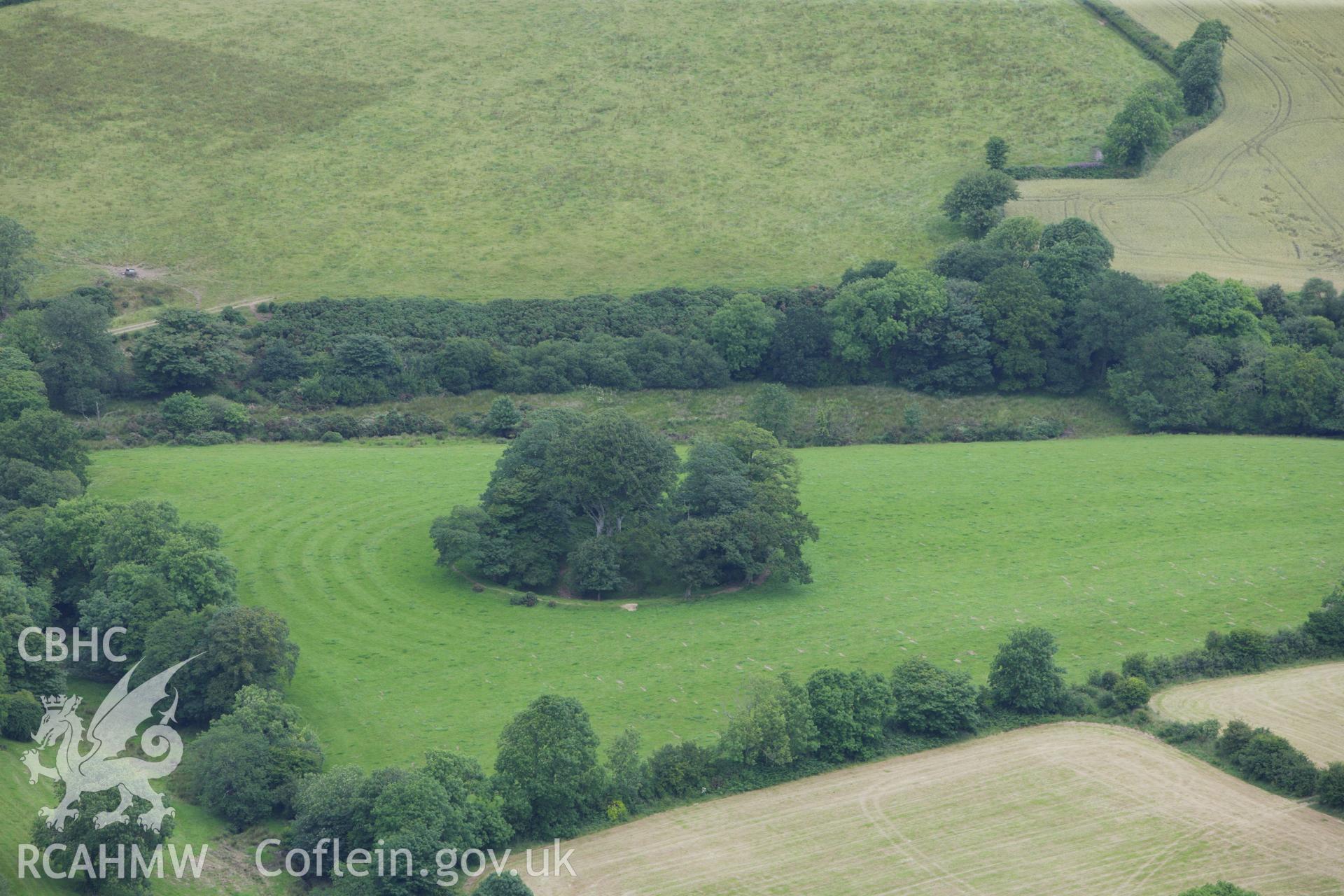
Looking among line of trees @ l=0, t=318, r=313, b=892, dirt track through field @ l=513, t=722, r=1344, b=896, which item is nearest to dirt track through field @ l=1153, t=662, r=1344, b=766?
dirt track through field @ l=513, t=722, r=1344, b=896

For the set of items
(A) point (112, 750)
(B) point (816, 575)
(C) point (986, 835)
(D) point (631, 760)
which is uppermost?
(B) point (816, 575)

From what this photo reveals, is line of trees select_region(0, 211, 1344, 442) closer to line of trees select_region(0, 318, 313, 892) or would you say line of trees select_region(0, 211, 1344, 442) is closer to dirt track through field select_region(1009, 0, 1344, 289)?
dirt track through field select_region(1009, 0, 1344, 289)

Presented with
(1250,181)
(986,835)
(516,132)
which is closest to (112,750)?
(986,835)

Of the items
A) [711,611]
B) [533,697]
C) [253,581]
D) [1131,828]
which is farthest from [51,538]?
[1131,828]

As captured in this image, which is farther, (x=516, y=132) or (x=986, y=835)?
(x=516, y=132)

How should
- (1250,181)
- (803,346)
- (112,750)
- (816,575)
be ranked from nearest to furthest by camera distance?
(112,750), (816,575), (803,346), (1250,181)

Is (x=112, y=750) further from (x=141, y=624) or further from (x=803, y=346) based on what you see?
(x=803, y=346)

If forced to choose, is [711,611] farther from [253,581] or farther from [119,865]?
[119,865]

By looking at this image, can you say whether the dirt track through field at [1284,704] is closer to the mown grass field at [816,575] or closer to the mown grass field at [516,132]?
the mown grass field at [816,575]
